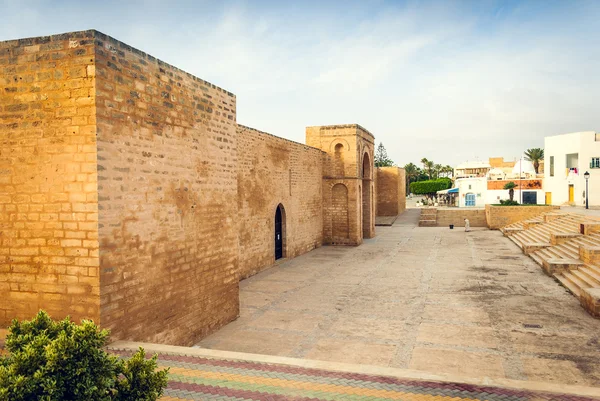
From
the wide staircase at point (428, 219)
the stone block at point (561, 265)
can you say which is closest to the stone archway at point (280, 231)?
the stone block at point (561, 265)

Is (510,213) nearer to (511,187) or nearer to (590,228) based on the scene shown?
(590,228)

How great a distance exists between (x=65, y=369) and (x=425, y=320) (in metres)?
6.71

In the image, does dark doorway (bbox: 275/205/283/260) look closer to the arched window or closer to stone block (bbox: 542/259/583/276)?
the arched window

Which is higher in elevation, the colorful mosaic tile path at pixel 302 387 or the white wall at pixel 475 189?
the white wall at pixel 475 189

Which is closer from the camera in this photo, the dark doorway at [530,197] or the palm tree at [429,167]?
the dark doorway at [530,197]

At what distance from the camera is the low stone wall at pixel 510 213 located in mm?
23891

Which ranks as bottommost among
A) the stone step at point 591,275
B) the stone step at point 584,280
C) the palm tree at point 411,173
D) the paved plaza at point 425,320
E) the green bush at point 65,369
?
the paved plaza at point 425,320

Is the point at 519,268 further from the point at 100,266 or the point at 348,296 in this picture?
the point at 100,266

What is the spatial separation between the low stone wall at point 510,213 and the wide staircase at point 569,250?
1.77m

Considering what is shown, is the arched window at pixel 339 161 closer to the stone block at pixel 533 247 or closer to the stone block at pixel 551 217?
the stone block at pixel 533 247

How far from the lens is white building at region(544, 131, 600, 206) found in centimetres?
3216

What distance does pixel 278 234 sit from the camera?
15.3 meters

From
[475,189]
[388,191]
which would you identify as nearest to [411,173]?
[475,189]

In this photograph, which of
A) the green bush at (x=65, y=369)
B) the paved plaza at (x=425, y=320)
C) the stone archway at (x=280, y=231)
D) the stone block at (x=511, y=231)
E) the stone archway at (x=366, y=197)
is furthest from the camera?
the stone archway at (x=366, y=197)
